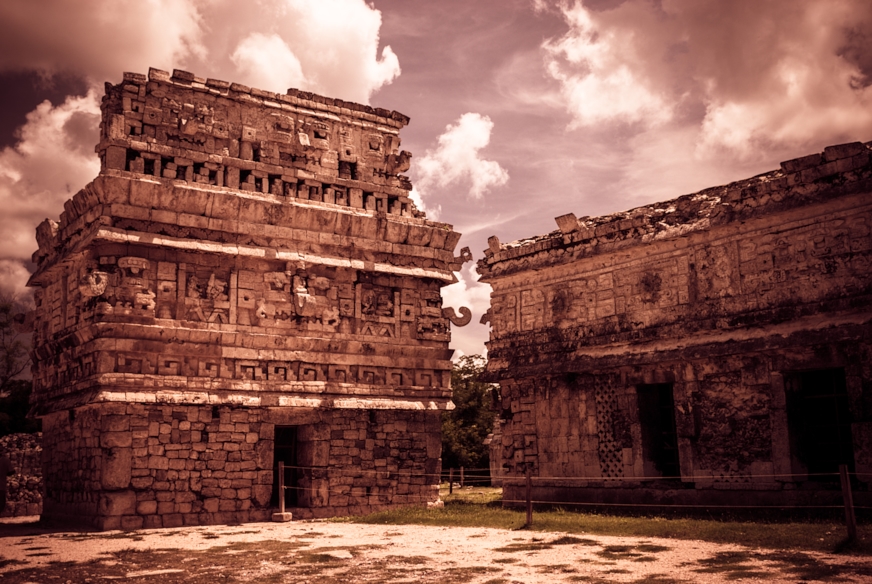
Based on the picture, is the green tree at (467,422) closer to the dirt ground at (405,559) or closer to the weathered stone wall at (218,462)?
the weathered stone wall at (218,462)

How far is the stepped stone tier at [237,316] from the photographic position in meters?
14.2

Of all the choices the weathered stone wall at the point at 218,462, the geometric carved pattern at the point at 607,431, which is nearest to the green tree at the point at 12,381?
the weathered stone wall at the point at 218,462

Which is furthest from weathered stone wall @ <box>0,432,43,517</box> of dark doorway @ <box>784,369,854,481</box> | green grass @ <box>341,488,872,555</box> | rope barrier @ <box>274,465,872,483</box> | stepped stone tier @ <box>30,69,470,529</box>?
dark doorway @ <box>784,369,854,481</box>

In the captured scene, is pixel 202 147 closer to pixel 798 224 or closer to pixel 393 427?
pixel 393 427

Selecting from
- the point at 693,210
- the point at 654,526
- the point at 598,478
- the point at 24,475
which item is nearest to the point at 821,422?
the point at 654,526

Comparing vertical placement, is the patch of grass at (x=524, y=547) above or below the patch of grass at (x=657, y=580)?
below

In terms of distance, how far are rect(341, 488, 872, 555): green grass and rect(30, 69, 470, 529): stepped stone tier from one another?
2144 millimetres

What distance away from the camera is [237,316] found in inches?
602

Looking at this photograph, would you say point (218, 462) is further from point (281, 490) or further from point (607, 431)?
point (607, 431)

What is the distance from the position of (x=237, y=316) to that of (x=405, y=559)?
286 inches

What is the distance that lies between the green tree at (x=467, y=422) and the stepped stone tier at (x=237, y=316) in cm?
1229

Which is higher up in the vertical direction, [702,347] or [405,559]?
[702,347]

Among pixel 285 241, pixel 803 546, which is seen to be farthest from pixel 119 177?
pixel 803 546

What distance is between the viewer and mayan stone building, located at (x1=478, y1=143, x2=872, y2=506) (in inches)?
444
